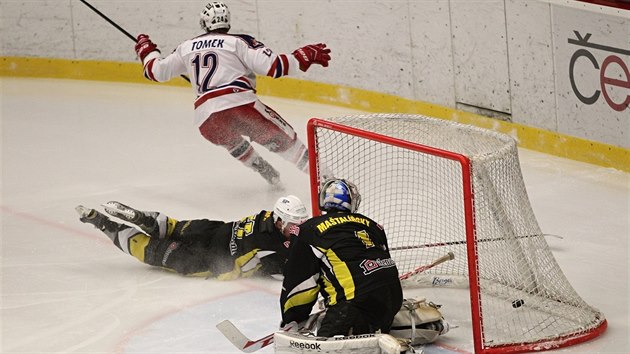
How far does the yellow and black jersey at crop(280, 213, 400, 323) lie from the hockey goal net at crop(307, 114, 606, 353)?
482mm

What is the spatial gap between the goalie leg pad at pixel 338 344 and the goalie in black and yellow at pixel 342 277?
12cm

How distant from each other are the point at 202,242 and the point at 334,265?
57.7 inches

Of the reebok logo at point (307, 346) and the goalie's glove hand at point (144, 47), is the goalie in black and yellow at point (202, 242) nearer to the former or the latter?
the reebok logo at point (307, 346)

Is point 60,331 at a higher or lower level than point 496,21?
lower

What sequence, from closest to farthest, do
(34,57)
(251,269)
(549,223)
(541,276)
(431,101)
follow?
(541,276) < (251,269) < (549,223) < (431,101) < (34,57)

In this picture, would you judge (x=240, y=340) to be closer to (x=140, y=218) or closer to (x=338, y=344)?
(x=338, y=344)

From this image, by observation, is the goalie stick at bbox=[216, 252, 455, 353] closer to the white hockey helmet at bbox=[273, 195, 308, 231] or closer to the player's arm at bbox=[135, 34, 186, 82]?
the white hockey helmet at bbox=[273, 195, 308, 231]

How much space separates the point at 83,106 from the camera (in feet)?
33.9

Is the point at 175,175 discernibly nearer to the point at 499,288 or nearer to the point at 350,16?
the point at 350,16

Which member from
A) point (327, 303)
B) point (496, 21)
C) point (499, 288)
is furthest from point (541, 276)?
point (496, 21)

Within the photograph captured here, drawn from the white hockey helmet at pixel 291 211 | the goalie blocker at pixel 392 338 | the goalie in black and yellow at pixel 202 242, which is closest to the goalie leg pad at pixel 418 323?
the goalie blocker at pixel 392 338

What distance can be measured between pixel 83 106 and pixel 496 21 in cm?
350

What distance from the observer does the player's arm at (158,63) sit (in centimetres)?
777

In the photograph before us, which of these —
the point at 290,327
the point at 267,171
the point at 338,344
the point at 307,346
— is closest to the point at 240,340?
the point at 290,327
